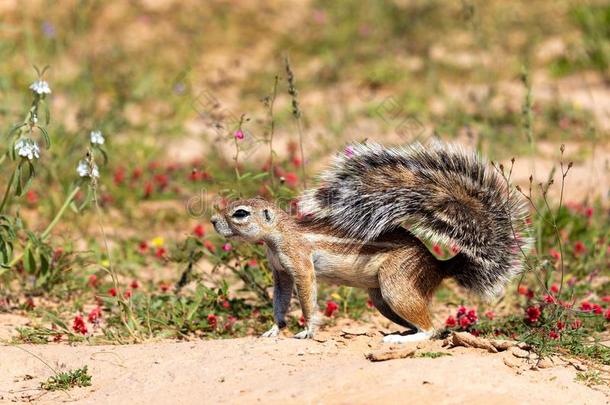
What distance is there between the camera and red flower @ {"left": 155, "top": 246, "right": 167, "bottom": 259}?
8.22 metres

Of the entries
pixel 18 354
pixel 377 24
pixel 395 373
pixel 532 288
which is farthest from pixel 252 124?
pixel 395 373

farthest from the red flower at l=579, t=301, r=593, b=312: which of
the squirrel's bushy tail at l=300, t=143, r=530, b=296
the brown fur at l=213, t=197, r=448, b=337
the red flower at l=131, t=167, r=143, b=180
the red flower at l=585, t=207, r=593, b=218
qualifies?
the red flower at l=131, t=167, r=143, b=180

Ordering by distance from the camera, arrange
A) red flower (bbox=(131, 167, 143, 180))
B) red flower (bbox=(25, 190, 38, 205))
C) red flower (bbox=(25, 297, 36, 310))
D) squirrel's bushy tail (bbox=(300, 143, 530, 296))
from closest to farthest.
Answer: squirrel's bushy tail (bbox=(300, 143, 530, 296)) < red flower (bbox=(25, 297, 36, 310)) < red flower (bbox=(25, 190, 38, 205)) < red flower (bbox=(131, 167, 143, 180))

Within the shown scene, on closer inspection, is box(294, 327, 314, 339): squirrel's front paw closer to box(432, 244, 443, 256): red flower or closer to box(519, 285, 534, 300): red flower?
box(519, 285, 534, 300): red flower

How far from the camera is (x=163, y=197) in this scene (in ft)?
33.8

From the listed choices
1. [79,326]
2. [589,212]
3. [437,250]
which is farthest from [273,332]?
[589,212]

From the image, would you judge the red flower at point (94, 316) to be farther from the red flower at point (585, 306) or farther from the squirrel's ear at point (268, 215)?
the red flower at point (585, 306)

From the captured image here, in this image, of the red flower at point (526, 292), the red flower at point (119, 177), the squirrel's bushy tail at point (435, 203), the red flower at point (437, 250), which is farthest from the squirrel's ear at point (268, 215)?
the red flower at point (119, 177)

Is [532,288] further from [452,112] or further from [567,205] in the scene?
[452,112]

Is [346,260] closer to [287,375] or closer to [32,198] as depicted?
[287,375]

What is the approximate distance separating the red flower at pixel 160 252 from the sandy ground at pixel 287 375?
1.77m

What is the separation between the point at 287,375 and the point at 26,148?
2290 millimetres

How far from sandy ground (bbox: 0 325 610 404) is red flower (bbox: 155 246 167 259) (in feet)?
5.79

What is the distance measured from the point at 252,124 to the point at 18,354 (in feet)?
20.3
